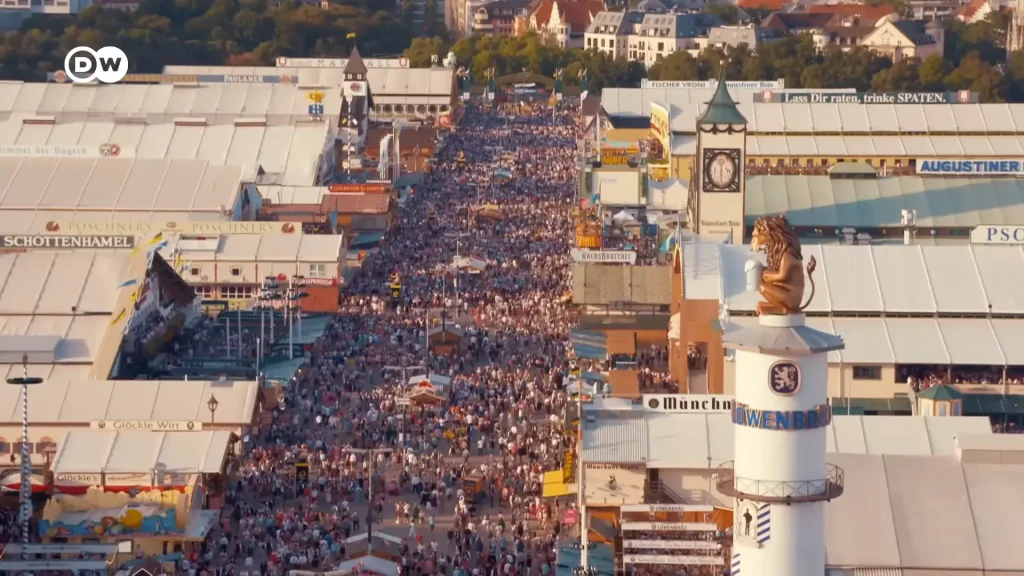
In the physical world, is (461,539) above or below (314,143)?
below

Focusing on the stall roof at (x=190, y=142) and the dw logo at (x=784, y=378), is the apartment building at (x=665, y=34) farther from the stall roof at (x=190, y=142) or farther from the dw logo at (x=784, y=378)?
the dw logo at (x=784, y=378)

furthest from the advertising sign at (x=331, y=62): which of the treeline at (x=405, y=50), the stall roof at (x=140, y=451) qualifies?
the stall roof at (x=140, y=451)

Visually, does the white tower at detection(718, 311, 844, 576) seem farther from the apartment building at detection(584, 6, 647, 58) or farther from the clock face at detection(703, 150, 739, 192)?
the apartment building at detection(584, 6, 647, 58)

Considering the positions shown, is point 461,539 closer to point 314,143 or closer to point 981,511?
point 981,511

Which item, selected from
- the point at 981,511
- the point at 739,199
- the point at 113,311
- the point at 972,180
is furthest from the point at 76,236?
the point at 981,511

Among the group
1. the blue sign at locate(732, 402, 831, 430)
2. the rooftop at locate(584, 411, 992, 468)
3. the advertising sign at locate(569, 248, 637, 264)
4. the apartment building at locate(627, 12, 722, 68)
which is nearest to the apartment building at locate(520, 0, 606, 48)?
the apartment building at locate(627, 12, 722, 68)

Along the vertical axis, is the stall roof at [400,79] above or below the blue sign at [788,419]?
above
